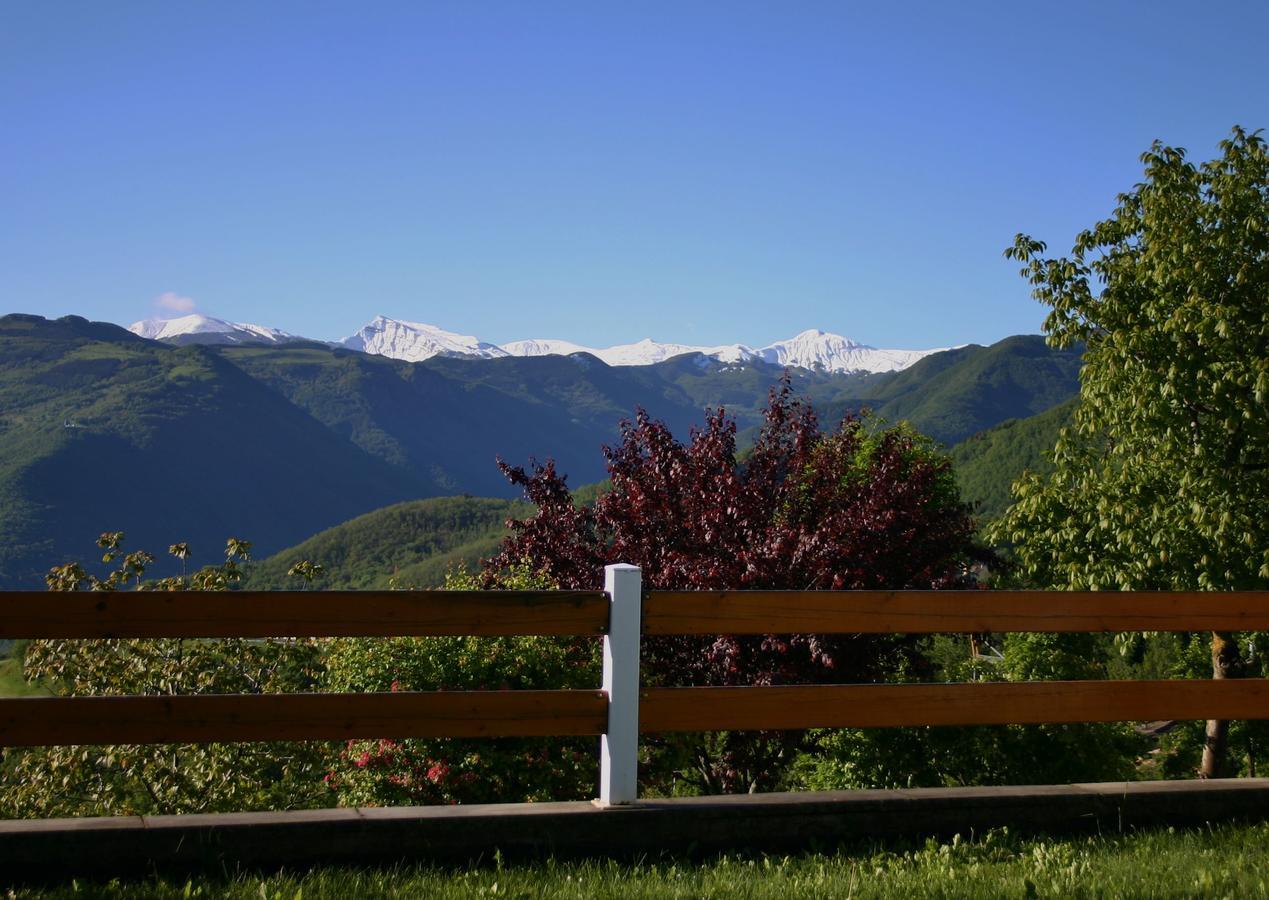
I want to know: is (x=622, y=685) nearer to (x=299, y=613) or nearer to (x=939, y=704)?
(x=299, y=613)

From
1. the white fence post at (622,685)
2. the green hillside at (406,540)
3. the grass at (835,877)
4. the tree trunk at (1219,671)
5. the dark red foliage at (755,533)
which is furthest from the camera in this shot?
the green hillside at (406,540)

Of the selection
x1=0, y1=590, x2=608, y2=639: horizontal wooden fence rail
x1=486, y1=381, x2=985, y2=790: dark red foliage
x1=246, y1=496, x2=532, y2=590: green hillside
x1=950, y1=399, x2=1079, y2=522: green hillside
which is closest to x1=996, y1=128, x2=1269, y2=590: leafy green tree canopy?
x1=486, y1=381, x2=985, y2=790: dark red foliage

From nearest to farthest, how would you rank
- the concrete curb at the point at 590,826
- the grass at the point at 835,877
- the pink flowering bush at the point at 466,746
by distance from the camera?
the grass at the point at 835,877
the concrete curb at the point at 590,826
the pink flowering bush at the point at 466,746

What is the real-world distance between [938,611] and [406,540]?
173 m

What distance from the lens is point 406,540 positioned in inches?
6845

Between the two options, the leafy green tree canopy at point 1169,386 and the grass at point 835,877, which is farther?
the leafy green tree canopy at point 1169,386

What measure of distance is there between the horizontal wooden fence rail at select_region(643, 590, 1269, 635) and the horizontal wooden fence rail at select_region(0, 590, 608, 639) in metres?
0.40

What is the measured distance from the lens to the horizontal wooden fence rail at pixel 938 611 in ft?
17.4

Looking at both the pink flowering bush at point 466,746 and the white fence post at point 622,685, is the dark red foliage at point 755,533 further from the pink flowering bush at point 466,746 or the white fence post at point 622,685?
the white fence post at point 622,685

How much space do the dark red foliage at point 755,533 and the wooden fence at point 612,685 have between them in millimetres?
3089

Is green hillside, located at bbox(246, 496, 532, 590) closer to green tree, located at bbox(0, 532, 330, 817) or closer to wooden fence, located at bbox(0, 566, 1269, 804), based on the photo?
green tree, located at bbox(0, 532, 330, 817)

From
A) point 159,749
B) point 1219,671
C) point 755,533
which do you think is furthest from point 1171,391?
point 159,749

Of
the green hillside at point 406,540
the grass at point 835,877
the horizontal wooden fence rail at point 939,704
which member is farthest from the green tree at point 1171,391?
the green hillside at point 406,540

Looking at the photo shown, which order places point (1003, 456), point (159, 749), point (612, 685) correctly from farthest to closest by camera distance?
point (1003, 456), point (159, 749), point (612, 685)
